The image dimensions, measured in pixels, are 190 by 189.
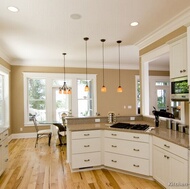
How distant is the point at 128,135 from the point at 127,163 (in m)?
0.54

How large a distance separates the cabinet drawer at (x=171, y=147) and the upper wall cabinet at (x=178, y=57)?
107cm

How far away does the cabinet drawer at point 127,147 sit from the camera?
294 cm

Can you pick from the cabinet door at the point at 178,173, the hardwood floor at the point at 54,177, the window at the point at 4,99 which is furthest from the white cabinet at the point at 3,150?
the cabinet door at the point at 178,173

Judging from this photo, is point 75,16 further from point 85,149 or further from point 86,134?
point 85,149

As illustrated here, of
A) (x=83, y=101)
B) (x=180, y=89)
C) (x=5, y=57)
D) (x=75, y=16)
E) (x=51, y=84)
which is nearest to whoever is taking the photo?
(x=180, y=89)

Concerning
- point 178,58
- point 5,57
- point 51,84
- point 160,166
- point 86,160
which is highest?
point 5,57

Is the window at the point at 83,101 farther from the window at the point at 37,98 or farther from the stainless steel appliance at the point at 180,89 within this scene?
the stainless steel appliance at the point at 180,89

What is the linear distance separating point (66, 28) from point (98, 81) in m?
3.72

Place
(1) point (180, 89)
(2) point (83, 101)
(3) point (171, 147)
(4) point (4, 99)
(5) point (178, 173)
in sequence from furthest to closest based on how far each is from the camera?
(2) point (83, 101) < (4) point (4, 99) < (1) point (180, 89) < (3) point (171, 147) < (5) point (178, 173)

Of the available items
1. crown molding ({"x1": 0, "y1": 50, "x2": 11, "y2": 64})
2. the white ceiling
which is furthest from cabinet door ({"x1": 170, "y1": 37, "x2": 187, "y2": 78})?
crown molding ({"x1": 0, "y1": 50, "x2": 11, "y2": 64})

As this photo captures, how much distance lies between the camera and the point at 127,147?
3.12 m

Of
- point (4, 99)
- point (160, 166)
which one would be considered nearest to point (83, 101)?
point (4, 99)

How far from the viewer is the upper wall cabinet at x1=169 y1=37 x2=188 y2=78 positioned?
2.49m

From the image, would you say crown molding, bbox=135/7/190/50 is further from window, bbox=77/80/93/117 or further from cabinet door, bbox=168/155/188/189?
window, bbox=77/80/93/117
